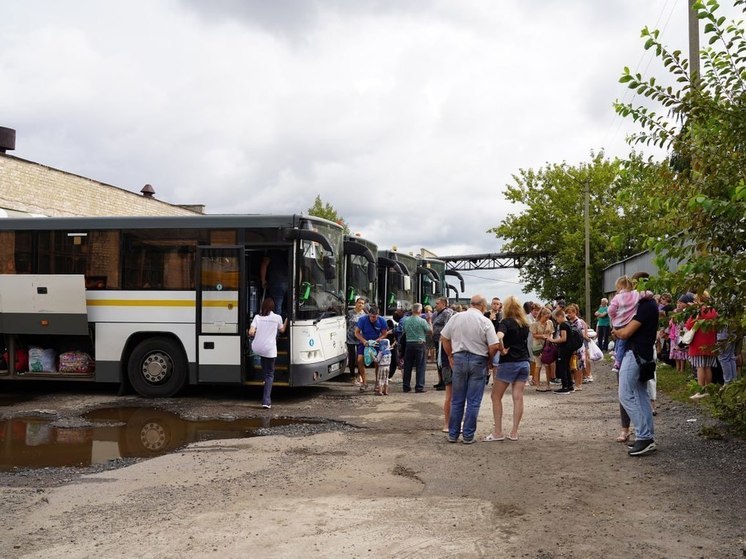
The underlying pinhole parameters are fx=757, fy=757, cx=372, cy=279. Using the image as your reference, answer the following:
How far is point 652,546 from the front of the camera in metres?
5.34

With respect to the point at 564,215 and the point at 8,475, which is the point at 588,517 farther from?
the point at 564,215

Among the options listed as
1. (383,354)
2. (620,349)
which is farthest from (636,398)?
(383,354)

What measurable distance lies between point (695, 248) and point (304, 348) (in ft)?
23.7

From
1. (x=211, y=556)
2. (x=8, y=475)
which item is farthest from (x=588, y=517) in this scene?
(x=8, y=475)

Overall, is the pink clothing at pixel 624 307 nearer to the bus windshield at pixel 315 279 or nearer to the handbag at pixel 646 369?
the handbag at pixel 646 369

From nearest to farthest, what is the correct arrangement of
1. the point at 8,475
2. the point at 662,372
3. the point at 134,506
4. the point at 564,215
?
the point at 134,506
the point at 8,475
the point at 662,372
the point at 564,215

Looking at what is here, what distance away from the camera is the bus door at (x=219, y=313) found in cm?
1329

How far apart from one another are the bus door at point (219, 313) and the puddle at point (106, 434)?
1.32 meters

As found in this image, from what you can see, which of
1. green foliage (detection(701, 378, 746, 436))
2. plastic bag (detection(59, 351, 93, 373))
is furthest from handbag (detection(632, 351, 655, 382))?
plastic bag (detection(59, 351, 93, 373))

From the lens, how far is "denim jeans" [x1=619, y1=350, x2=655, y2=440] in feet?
27.8

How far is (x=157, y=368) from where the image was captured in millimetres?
13812

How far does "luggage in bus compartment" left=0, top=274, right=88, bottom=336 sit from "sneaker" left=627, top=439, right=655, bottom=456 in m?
9.73

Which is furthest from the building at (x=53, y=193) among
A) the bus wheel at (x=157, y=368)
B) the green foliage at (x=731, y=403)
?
the green foliage at (x=731, y=403)

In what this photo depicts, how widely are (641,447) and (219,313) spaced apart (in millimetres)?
7678
